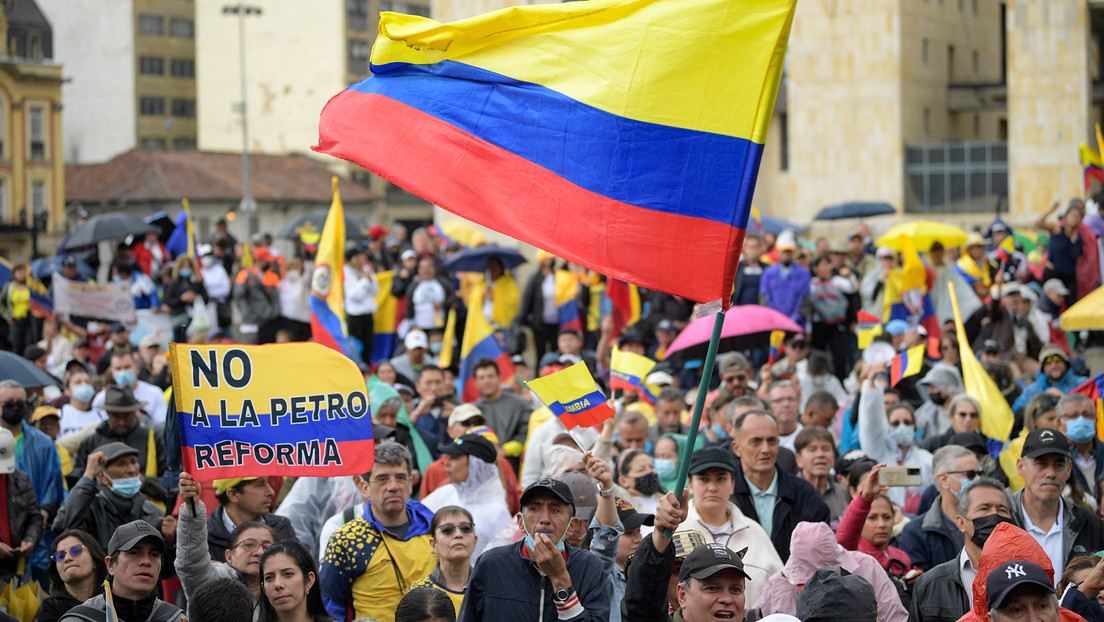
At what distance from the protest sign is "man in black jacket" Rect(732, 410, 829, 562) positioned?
204cm

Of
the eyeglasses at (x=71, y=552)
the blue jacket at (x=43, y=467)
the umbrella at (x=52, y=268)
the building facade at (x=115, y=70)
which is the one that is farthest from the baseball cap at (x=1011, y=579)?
the building facade at (x=115, y=70)

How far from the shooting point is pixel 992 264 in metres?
19.1

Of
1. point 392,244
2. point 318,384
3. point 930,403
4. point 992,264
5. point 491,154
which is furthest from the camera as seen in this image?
point 392,244

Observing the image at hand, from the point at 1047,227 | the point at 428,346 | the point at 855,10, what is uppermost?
the point at 855,10

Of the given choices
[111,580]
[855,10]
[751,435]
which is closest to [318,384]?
[111,580]

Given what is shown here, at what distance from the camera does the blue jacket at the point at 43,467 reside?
9438 millimetres

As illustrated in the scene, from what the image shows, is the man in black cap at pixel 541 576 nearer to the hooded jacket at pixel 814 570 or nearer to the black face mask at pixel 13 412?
the hooded jacket at pixel 814 570

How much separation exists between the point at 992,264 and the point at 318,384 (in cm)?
1377

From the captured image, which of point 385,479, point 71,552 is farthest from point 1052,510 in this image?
point 71,552

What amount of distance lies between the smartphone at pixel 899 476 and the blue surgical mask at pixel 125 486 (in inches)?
174

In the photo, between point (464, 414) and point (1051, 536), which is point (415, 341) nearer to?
point (464, 414)

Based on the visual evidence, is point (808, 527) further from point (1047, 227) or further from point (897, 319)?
point (1047, 227)

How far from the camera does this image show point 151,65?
71.1 metres

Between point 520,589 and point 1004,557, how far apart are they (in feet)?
6.25
